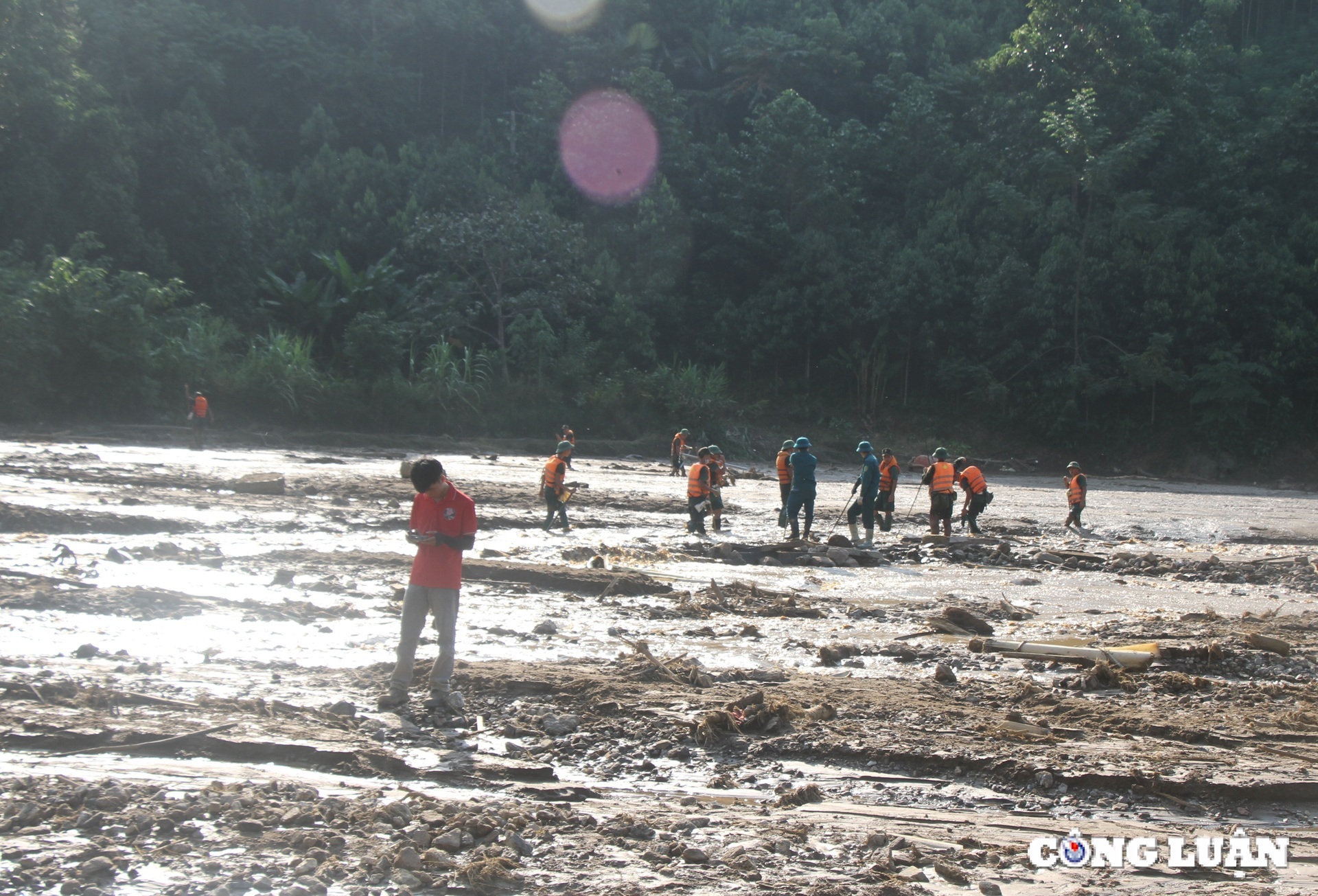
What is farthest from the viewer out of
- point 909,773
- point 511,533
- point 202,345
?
point 202,345

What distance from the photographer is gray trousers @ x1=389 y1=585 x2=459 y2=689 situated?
20.7 ft

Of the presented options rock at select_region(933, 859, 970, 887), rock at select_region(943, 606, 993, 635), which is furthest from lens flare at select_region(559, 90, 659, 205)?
rock at select_region(933, 859, 970, 887)

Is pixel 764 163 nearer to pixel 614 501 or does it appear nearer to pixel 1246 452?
pixel 1246 452

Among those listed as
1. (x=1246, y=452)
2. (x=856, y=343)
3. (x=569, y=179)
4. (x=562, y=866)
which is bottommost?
(x=562, y=866)

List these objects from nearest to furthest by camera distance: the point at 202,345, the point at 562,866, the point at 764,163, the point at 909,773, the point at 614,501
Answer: the point at 562,866 → the point at 909,773 → the point at 614,501 → the point at 202,345 → the point at 764,163

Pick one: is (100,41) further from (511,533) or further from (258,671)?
(258,671)

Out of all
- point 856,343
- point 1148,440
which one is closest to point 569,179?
point 856,343

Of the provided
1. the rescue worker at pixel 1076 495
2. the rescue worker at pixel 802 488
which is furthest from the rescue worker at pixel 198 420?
the rescue worker at pixel 1076 495

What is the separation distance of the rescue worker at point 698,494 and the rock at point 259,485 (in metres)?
6.57

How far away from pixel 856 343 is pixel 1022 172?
29.8 feet

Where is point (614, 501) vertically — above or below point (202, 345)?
below

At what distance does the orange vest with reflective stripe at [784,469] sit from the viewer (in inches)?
643

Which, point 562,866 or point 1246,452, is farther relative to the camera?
point 1246,452

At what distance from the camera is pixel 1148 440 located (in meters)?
37.9
